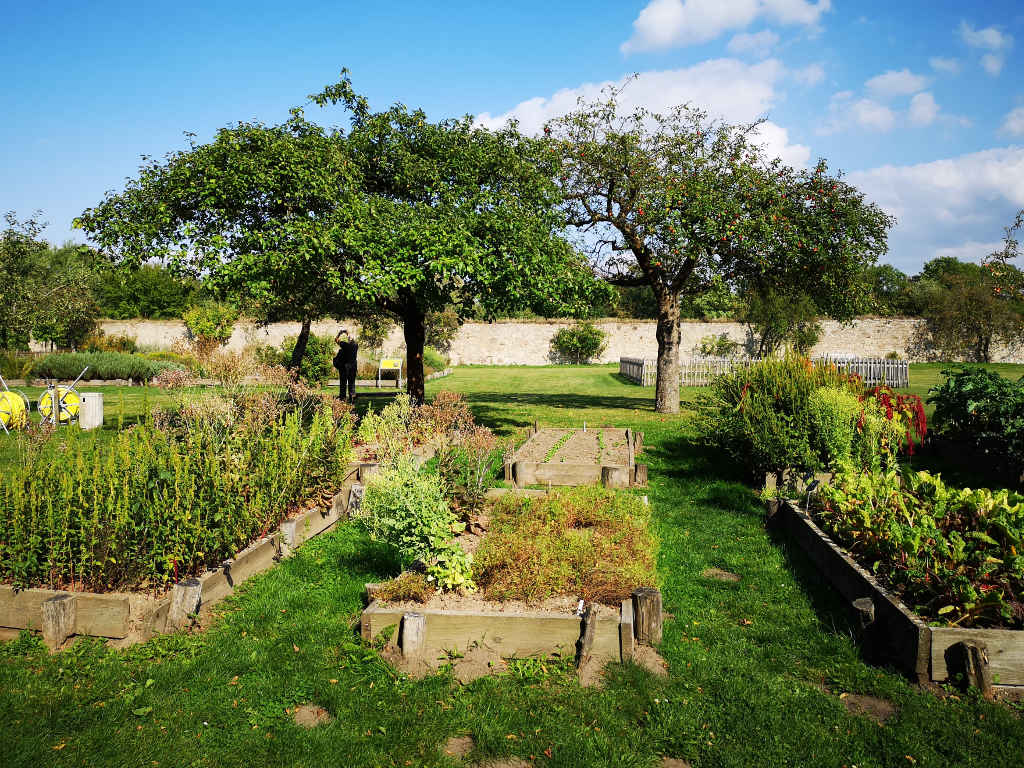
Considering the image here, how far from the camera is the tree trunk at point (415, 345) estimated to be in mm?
11336

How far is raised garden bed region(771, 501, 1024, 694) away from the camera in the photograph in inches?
137

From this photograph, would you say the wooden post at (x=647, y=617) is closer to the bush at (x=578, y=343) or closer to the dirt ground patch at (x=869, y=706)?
the dirt ground patch at (x=869, y=706)

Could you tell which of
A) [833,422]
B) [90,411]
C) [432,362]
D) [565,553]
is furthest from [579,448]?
[432,362]

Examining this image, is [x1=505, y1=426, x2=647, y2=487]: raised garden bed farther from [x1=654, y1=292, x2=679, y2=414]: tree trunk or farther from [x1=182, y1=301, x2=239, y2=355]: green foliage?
[x1=182, y1=301, x2=239, y2=355]: green foliage

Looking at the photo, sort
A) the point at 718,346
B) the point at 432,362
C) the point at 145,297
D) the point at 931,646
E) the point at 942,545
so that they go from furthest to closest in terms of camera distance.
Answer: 1. the point at 145,297
2. the point at 718,346
3. the point at 432,362
4. the point at 942,545
5. the point at 931,646

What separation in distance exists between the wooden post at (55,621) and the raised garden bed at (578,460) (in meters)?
4.38

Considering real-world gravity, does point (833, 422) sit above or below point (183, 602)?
above

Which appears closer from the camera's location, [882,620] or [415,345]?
[882,620]

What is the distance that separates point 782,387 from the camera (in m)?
7.95

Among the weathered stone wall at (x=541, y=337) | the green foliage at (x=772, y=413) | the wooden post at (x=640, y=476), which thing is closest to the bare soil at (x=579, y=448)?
the wooden post at (x=640, y=476)

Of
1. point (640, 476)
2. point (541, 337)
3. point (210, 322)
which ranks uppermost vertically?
point (210, 322)

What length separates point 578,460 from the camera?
809 cm

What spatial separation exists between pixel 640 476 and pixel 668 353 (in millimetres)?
8127

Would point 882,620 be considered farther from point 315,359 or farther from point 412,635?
point 315,359
